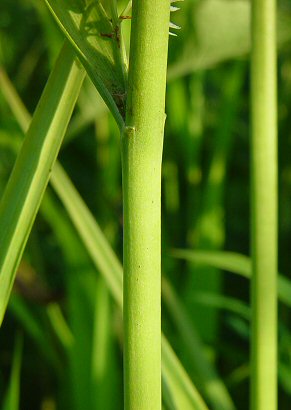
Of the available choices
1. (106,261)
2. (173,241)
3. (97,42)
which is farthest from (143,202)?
(173,241)

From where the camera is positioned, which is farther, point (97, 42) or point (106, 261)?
point (106, 261)

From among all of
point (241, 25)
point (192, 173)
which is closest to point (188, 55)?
point (241, 25)

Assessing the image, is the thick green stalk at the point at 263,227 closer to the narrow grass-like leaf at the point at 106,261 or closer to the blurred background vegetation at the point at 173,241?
the narrow grass-like leaf at the point at 106,261

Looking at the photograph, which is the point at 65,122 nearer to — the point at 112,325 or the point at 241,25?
the point at 241,25

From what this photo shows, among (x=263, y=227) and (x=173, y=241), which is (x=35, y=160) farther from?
(x=173, y=241)

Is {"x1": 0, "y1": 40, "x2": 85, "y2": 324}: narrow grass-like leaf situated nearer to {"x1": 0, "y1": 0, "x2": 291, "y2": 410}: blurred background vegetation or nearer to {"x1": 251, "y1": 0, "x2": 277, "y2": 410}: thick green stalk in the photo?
{"x1": 251, "y1": 0, "x2": 277, "y2": 410}: thick green stalk

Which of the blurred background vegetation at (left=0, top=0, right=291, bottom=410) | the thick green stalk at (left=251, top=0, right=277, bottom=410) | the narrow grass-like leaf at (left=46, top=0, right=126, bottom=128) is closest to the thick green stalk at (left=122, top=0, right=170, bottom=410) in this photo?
the narrow grass-like leaf at (left=46, top=0, right=126, bottom=128)

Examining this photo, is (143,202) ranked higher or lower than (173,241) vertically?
lower

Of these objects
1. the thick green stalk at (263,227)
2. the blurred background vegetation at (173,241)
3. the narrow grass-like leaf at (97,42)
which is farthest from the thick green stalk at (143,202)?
the blurred background vegetation at (173,241)
